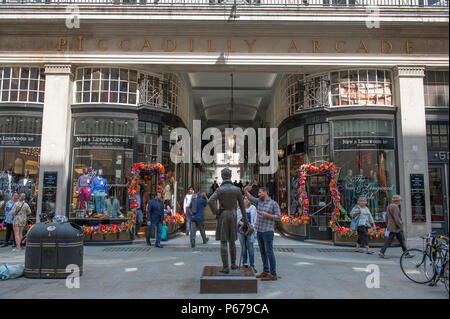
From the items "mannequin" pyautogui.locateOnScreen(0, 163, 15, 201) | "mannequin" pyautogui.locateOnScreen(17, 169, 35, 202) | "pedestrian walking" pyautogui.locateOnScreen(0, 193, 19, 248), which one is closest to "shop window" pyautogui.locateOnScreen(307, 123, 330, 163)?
"mannequin" pyautogui.locateOnScreen(17, 169, 35, 202)

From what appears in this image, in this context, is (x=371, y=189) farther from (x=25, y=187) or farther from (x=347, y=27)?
(x=25, y=187)

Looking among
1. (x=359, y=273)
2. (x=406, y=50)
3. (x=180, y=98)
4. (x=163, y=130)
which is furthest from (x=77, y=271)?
(x=406, y=50)

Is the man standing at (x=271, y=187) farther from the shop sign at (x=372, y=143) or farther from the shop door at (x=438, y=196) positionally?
the shop door at (x=438, y=196)

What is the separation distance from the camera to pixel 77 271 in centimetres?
722

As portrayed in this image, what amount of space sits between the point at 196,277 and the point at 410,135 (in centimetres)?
900

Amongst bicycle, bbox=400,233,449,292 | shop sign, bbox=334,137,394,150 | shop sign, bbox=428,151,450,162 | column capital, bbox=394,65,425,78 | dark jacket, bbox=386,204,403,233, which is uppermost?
column capital, bbox=394,65,425,78

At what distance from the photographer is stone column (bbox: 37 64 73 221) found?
12023mm

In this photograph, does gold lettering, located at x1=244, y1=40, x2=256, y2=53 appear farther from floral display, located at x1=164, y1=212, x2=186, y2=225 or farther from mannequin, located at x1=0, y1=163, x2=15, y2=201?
mannequin, located at x1=0, y1=163, x2=15, y2=201

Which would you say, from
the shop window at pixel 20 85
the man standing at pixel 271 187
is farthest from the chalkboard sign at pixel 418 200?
the shop window at pixel 20 85

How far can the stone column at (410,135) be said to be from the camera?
1176 cm

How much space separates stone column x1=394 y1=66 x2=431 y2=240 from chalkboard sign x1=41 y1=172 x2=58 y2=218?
38.5 ft

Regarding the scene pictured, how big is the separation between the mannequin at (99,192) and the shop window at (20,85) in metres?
3.56

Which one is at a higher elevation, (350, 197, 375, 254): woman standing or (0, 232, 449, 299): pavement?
(350, 197, 375, 254): woman standing

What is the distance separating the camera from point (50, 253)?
7.11m
